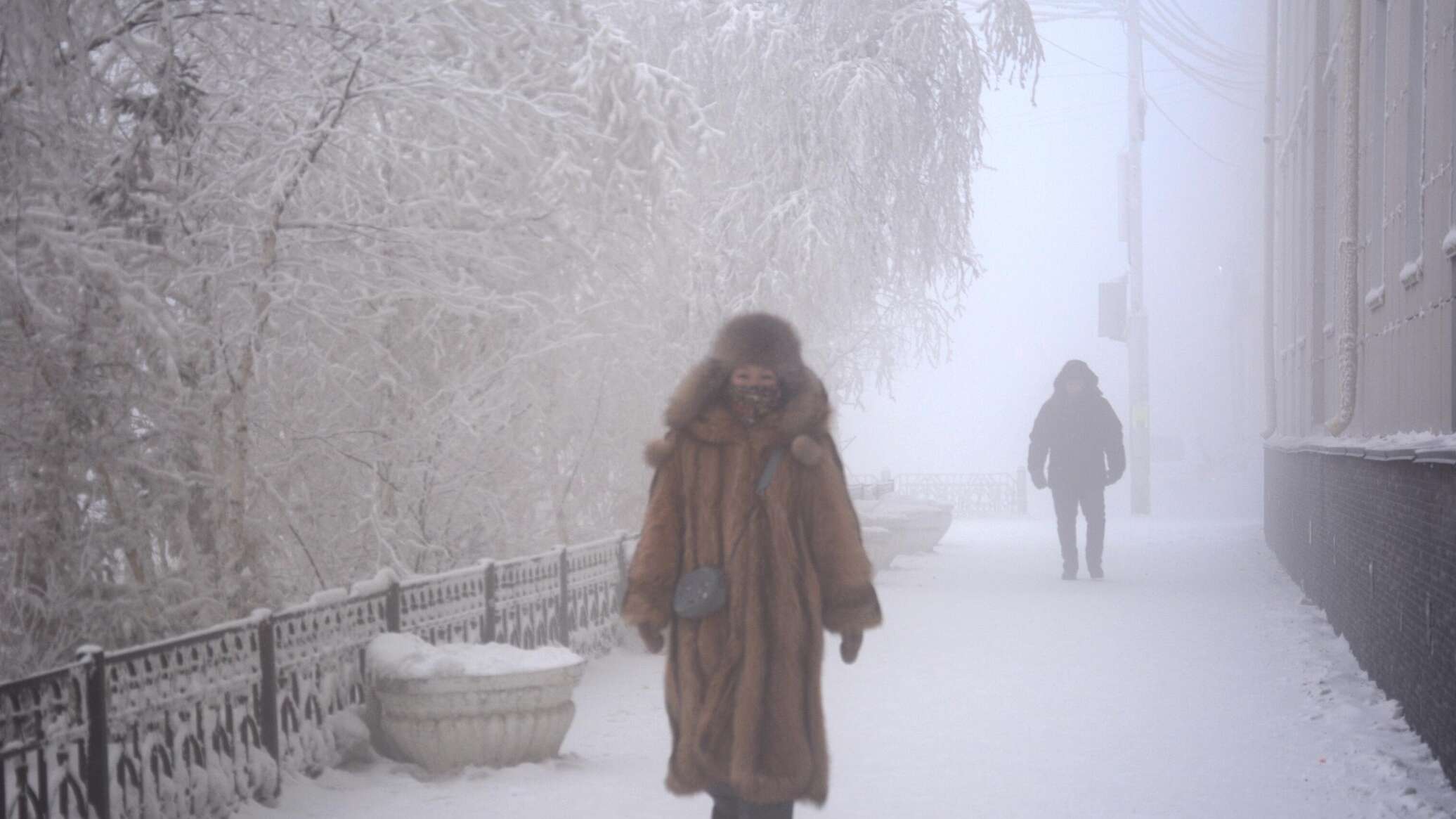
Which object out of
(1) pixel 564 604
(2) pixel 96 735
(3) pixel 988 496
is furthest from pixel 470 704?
(3) pixel 988 496

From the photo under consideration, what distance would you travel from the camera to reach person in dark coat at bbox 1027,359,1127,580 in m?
16.4

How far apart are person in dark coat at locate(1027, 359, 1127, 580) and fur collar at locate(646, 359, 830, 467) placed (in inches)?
454

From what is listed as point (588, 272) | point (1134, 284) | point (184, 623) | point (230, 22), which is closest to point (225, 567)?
point (184, 623)

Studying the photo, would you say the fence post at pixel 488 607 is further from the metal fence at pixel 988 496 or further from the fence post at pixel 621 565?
the metal fence at pixel 988 496

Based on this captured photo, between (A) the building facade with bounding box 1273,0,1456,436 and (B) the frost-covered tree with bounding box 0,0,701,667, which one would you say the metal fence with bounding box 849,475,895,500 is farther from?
(B) the frost-covered tree with bounding box 0,0,701,667

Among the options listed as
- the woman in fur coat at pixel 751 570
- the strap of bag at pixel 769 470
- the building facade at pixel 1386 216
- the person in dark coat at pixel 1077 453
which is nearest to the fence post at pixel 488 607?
the woman in fur coat at pixel 751 570

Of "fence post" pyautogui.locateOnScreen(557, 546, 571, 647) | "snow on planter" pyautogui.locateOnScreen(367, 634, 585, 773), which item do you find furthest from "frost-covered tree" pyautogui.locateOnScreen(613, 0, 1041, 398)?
"snow on planter" pyautogui.locateOnScreen(367, 634, 585, 773)

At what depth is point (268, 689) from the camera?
263 inches

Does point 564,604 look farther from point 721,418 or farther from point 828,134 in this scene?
point 828,134

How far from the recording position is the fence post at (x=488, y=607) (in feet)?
29.3

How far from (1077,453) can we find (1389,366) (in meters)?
7.34

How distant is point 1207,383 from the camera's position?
2923 inches

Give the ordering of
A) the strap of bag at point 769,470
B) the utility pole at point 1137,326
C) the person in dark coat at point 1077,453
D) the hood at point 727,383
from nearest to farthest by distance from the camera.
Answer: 1. the strap of bag at point 769,470
2. the hood at point 727,383
3. the person in dark coat at point 1077,453
4. the utility pole at point 1137,326

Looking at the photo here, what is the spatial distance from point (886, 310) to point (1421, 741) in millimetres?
14214
